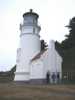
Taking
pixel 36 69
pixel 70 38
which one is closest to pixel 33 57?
pixel 36 69

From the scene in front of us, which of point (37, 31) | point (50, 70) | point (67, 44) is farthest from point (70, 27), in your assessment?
point (50, 70)

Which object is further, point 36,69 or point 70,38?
point 70,38

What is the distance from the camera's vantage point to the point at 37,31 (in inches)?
1458

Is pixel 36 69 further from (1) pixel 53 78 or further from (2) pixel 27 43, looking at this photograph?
(2) pixel 27 43

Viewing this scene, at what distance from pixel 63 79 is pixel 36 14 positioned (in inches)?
420

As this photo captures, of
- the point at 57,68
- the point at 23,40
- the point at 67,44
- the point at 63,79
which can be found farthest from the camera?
the point at 67,44

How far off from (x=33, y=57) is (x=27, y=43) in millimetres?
2266

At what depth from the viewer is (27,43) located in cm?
3631

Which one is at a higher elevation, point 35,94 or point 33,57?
point 33,57

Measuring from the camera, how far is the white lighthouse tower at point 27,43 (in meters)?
36.0

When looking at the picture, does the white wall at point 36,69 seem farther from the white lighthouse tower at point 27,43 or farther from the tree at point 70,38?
the tree at point 70,38

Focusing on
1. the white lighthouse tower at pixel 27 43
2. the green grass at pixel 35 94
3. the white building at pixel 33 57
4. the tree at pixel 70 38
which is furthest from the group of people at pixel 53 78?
the green grass at pixel 35 94

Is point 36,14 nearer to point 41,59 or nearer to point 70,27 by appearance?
point 41,59

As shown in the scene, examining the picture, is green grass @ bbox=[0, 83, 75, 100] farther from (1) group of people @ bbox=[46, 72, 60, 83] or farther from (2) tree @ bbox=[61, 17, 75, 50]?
(2) tree @ bbox=[61, 17, 75, 50]
